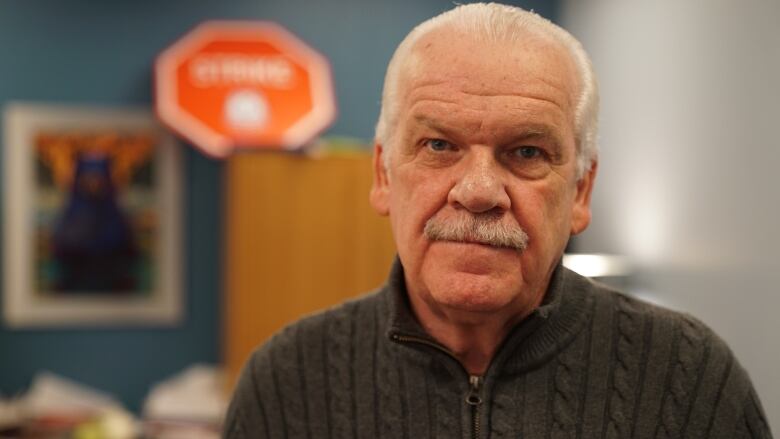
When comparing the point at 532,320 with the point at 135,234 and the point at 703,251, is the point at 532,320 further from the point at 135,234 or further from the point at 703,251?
the point at 135,234

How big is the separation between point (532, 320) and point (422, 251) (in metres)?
0.16

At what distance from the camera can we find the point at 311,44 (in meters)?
3.93

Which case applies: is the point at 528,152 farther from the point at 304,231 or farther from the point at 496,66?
the point at 304,231

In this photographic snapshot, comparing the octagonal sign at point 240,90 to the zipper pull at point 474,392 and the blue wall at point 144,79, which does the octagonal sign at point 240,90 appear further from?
the zipper pull at point 474,392

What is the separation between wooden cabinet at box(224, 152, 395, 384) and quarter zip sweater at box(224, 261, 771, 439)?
1996 millimetres

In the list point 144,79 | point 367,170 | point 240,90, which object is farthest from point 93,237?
point 367,170

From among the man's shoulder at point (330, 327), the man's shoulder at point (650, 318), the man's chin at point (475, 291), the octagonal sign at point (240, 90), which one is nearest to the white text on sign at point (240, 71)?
the octagonal sign at point (240, 90)

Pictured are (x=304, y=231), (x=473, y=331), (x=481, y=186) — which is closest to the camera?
(x=481, y=186)

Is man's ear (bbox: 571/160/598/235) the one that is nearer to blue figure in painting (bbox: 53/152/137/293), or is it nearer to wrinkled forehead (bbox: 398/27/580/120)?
wrinkled forehead (bbox: 398/27/580/120)

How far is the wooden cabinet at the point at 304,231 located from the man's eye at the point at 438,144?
2152 mm

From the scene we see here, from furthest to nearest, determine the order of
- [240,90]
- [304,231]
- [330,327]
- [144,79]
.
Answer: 1. [144,79]
2. [240,90]
3. [304,231]
4. [330,327]

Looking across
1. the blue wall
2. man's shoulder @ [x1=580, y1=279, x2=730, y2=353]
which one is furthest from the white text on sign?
man's shoulder @ [x1=580, y1=279, x2=730, y2=353]

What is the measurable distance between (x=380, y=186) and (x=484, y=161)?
0.20 meters

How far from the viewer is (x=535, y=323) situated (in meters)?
1.11
